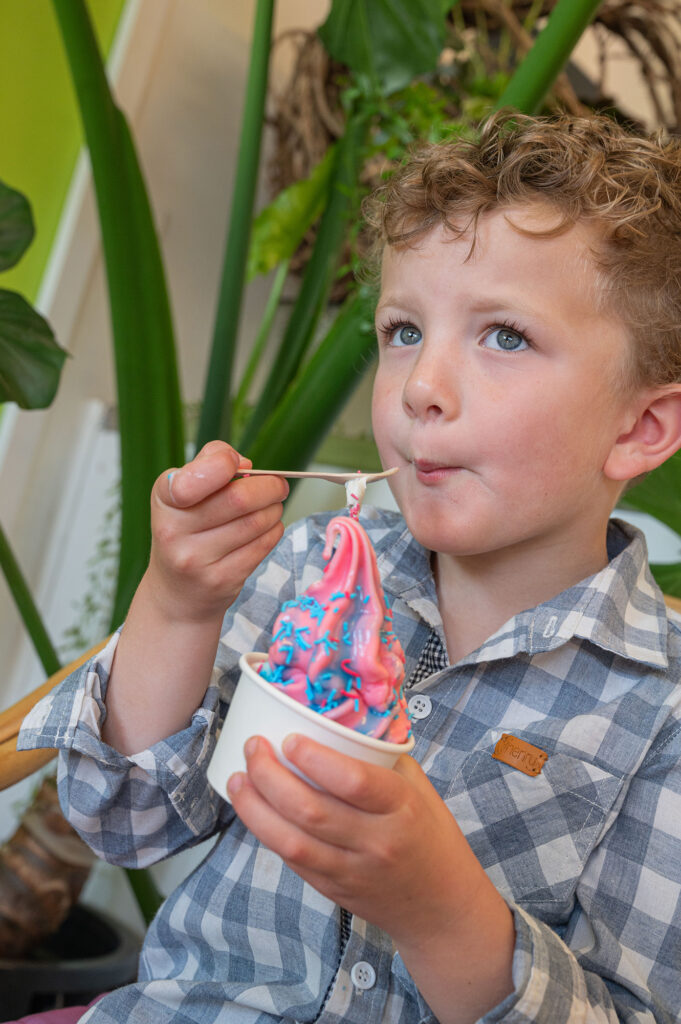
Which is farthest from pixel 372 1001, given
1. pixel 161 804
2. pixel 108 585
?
pixel 108 585

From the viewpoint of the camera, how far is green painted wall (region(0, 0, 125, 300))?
1307mm

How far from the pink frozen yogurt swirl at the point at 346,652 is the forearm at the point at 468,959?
0.36 ft

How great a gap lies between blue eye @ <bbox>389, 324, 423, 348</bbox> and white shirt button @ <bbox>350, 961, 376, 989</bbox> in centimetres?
44

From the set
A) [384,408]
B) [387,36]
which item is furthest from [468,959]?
[387,36]

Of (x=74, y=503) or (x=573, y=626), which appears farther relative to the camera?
(x=74, y=503)

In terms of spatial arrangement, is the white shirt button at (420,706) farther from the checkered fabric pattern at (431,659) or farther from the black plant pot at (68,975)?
the black plant pot at (68,975)

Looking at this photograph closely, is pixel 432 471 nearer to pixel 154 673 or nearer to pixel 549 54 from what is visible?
pixel 154 673

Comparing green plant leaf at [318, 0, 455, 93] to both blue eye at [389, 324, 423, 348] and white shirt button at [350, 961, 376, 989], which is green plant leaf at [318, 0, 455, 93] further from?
white shirt button at [350, 961, 376, 989]

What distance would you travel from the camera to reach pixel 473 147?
0.76 metres

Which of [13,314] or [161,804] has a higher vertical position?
[13,314]

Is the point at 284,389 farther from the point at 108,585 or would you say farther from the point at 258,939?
the point at 258,939

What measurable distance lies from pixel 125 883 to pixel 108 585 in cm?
46

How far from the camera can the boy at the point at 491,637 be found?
627 mm

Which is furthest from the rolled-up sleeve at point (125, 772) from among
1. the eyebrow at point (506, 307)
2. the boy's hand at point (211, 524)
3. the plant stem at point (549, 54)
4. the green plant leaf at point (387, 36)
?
the green plant leaf at point (387, 36)
